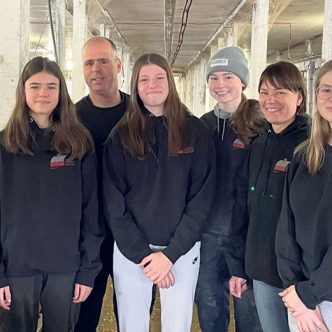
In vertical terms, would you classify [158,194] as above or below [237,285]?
above

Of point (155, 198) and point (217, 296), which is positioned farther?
point (217, 296)

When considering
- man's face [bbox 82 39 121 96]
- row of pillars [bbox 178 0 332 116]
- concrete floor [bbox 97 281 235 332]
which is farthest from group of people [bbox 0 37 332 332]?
concrete floor [bbox 97 281 235 332]

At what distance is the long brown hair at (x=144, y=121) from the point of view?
2.06m

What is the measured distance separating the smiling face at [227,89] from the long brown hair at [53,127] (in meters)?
0.67

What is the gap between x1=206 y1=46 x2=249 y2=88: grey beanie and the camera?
7.49 ft

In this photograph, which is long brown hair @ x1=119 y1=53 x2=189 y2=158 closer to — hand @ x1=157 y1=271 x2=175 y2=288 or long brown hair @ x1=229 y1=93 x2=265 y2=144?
long brown hair @ x1=229 y1=93 x2=265 y2=144

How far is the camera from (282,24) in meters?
8.87

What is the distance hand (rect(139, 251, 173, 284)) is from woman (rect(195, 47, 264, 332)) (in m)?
0.34

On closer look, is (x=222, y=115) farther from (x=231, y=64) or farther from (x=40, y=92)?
(x=40, y=92)

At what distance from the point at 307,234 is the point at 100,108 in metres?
1.28

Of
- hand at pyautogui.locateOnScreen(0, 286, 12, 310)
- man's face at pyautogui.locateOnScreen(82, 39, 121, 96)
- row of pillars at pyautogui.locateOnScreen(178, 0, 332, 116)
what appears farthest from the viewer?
row of pillars at pyautogui.locateOnScreen(178, 0, 332, 116)

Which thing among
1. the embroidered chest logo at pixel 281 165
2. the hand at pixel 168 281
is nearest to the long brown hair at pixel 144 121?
the embroidered chest logo at pixel 281 165

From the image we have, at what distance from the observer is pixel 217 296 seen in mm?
2326

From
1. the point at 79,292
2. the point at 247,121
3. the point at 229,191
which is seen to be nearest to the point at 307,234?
the point at 229,191
